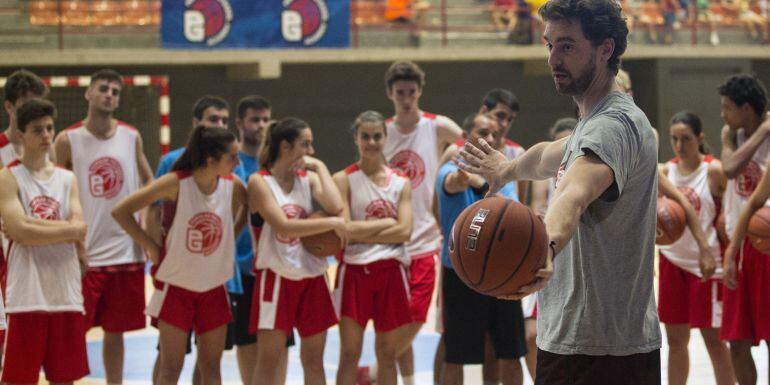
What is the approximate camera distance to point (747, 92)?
5781 mm

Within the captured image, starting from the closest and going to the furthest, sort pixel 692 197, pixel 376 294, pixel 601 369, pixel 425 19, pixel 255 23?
pixel 601 369 < pixel 376 294 < pixel 692 197 < pixel 255 23 < pixel 425 19

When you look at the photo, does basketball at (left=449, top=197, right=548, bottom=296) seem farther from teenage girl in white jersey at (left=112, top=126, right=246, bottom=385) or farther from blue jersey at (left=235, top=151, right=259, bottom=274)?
blue jersey at (left=235, top=151, right=259, bottom=274)

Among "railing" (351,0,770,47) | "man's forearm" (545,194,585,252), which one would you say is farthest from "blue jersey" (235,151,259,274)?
"railing" (351,0,770,47)

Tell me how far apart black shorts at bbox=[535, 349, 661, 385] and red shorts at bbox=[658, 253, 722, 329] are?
3025 mm

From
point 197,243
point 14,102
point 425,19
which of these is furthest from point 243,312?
point 425,19

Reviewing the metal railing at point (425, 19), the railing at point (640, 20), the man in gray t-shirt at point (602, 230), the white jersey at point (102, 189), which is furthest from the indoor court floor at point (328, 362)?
the railing at point (640, 20)

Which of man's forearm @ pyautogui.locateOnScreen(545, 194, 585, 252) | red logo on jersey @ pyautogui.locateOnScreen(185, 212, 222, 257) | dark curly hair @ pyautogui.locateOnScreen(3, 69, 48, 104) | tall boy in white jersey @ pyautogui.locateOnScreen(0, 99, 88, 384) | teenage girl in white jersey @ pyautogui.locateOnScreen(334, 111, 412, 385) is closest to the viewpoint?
man's forearm @ pyautogui.locateOnScreen(545, 194, 585, 252)

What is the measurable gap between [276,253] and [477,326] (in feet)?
3.97

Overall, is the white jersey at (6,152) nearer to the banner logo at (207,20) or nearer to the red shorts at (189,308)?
the red shorts at (189,308)

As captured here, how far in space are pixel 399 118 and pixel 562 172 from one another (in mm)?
4161

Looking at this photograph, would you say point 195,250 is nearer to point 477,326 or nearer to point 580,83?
point 477,326

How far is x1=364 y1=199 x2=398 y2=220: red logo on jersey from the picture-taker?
238 inches

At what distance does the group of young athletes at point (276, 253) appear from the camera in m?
5.57

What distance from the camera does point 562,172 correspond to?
9.70 ft
